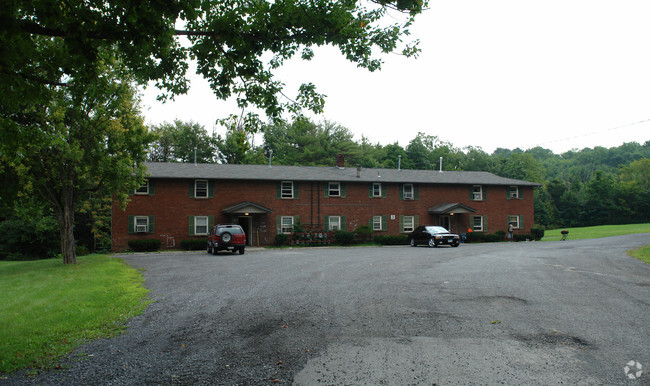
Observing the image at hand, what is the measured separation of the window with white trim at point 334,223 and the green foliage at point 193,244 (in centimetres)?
969

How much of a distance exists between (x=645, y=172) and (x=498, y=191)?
5866 cm

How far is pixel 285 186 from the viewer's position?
32594mm

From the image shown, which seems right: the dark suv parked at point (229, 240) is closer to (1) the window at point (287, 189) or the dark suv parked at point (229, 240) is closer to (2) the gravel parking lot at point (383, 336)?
(1) the window at point (287, 189)

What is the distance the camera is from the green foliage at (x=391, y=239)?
32.4 m

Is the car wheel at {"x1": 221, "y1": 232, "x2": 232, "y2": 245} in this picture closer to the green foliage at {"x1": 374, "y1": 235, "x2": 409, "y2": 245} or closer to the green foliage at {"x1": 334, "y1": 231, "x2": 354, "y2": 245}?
the green foliage at {"x1": 334, "y1": 231, "x2": 354, "y2": 245}

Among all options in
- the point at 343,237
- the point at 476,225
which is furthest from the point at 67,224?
the point at 476,225

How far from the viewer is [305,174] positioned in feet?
111

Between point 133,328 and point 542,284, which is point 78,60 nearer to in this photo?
point 133,328

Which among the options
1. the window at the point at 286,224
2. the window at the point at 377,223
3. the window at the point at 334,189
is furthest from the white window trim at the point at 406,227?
the window at the point at 286,224

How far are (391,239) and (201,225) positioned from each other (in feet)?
46.5

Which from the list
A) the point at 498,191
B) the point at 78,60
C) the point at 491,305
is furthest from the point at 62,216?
the point at 498,191

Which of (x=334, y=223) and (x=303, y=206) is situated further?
(x=334, y=223)

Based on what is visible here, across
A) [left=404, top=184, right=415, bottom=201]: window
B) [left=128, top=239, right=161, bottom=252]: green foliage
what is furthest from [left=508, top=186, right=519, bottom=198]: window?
[left=128, top=239, right=161, bottom=252]: green foliage

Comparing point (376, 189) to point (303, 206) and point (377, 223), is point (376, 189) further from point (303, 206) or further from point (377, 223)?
point (303, 206)
